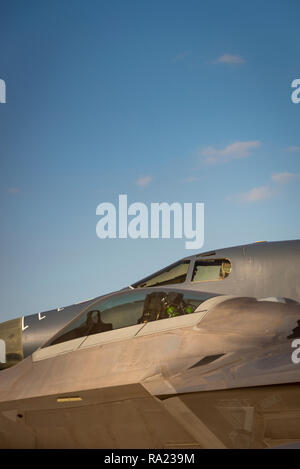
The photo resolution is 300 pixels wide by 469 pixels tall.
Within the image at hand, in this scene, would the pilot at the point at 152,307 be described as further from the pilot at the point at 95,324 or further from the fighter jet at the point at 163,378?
the pilot at the point at 95,324

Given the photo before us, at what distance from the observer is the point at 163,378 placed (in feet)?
20.2

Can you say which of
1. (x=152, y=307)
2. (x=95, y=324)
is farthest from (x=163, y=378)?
(x=95, y=324)

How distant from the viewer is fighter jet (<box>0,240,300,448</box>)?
594cm

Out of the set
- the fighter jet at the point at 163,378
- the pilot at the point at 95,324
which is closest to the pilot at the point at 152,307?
the fighter jet at the point at 163,378

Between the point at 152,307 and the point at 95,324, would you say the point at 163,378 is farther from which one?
the point at 95,324

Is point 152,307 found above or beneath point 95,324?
above

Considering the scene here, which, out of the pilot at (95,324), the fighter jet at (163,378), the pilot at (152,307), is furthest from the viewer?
the pilot at (95,324)

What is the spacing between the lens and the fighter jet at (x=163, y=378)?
234 inches

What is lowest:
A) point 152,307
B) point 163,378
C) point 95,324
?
point 163,378

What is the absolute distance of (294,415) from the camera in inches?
233

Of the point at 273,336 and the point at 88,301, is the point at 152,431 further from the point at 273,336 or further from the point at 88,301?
the point at 88,301

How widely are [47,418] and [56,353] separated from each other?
0.87 m

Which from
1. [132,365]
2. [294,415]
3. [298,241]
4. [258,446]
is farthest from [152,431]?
[298,241]

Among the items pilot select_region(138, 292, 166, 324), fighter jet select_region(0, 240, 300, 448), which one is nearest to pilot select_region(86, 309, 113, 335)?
fighter jet select_region(0, 240, 300, 448)
